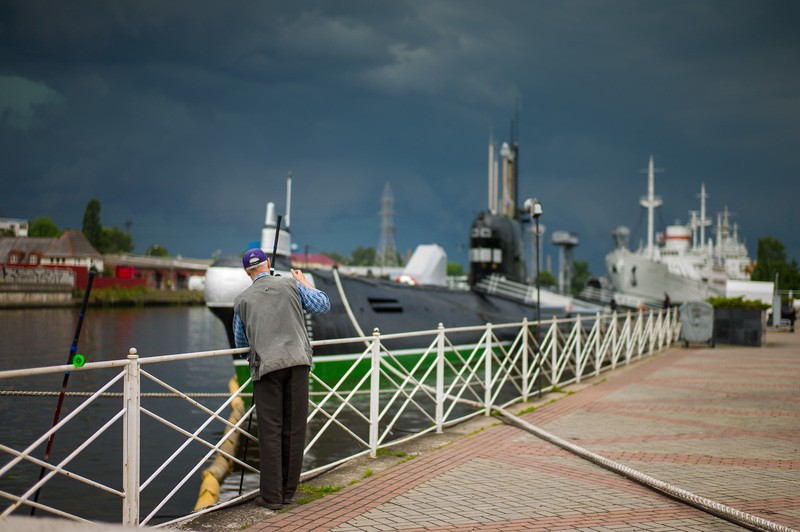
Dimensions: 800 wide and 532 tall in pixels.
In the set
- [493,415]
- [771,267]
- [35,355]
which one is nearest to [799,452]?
[493,415]

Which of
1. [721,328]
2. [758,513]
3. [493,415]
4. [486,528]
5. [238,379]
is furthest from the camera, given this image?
[721,328]

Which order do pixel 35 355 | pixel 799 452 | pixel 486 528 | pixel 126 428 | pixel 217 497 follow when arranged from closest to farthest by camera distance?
pixel 126 428
pixel 486 528
pixel 799 452
pixel 217 497
pixel 35 355

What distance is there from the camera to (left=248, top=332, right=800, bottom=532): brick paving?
584 cm

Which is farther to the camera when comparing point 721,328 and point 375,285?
point 721,328

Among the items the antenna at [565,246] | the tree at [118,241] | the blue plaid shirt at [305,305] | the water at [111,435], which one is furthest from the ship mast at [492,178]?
the tree at [118,241]

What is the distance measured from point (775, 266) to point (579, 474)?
80805 millimetres

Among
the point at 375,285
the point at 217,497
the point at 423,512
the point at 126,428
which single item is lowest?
the point at 217,497

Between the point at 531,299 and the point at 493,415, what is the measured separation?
19.0 m

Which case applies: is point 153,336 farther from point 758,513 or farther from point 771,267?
point 771,267

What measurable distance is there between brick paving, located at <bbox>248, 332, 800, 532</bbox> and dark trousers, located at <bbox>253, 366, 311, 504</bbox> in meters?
0.28

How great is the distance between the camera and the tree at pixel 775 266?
7688cm

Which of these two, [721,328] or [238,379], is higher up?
[721,328]

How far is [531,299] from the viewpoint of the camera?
2958 centimetres

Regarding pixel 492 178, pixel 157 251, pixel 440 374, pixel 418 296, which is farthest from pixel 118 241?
pixel 440 374
